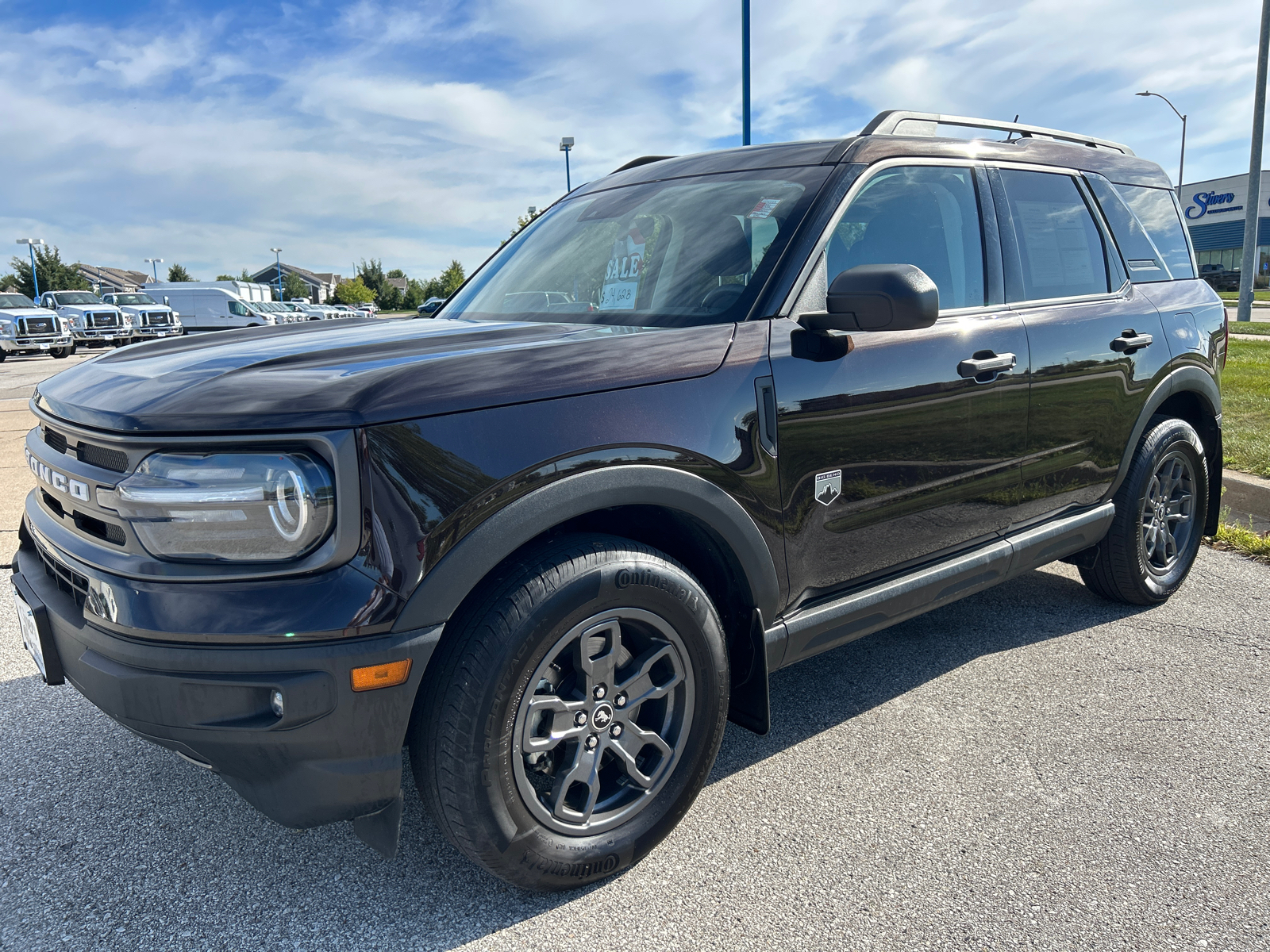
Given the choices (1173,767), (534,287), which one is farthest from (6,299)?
(1173,767)

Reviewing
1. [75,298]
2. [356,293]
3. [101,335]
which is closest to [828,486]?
[101,335]

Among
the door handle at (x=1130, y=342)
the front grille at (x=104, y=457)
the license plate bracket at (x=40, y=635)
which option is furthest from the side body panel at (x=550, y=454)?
the door handle at (x=1130, y=342)

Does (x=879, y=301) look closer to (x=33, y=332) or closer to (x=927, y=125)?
(x=927, y=125)

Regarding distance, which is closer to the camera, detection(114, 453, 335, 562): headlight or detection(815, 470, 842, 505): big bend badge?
detection(114, 453, 335, 562): headlight

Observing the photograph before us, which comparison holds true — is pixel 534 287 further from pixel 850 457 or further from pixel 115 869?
pixel 115 869

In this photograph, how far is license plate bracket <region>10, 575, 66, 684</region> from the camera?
84.0 inches

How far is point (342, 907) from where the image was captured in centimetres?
213

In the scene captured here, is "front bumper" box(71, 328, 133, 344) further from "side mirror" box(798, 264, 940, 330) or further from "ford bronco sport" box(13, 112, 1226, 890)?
"side mirror" box(798, 264, 940, 330)

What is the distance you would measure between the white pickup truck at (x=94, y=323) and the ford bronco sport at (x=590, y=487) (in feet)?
98.2

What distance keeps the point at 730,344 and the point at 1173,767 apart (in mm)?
1870

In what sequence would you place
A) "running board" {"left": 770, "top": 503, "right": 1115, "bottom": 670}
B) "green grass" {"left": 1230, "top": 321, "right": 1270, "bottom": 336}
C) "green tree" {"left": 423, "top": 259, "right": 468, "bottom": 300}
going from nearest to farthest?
"running board" {"left": 770, "top": 503, "right": 1115, "bottom": 670}, "green grass" {"left": 1230, "top": 321, "right": 1270, "bottom": 336}, "green tree" {"left": 423, "top": 259, "right": 468, "bottom": 300}

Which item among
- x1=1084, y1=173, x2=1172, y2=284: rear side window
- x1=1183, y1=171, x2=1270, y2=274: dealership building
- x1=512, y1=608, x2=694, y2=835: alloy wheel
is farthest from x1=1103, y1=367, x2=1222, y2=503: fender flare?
x1=1183, y1=171, x2=1270, y2=274: dealership building

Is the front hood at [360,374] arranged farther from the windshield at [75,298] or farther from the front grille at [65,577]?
the windshield at [75,298]

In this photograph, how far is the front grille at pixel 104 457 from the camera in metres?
1.96
